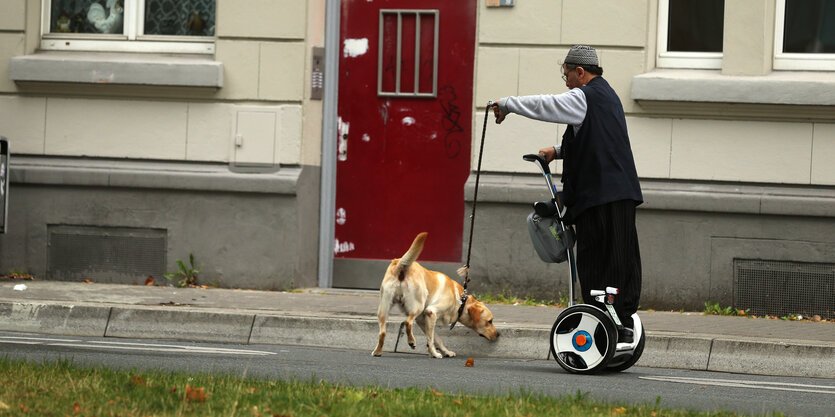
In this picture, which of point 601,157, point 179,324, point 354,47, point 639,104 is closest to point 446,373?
point 601,157

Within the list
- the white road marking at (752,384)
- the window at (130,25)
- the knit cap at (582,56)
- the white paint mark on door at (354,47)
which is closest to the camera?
the white road marking at (752,384)

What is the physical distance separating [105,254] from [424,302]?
14.3ft

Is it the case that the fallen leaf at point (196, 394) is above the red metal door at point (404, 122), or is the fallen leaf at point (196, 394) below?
below

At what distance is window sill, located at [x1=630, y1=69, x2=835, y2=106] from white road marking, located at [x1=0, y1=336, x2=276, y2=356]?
13.6ft

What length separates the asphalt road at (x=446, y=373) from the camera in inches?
235

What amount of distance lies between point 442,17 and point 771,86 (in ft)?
9.74

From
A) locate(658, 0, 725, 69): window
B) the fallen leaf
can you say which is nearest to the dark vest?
the fallen leaf

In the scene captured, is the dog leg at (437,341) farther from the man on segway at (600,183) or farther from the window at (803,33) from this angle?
the window at (803,33)

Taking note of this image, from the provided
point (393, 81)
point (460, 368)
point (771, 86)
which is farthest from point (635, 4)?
point (460, 368)

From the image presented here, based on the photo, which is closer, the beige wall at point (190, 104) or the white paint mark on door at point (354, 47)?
the beige wall at point (190, 104)

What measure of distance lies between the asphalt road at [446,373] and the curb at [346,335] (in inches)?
7.8

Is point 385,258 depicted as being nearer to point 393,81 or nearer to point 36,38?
point 393,81

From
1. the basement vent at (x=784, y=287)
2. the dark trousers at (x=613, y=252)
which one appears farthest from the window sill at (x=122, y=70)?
the basement vent at (x=784, y=287)

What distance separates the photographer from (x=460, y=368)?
23.9 feet
